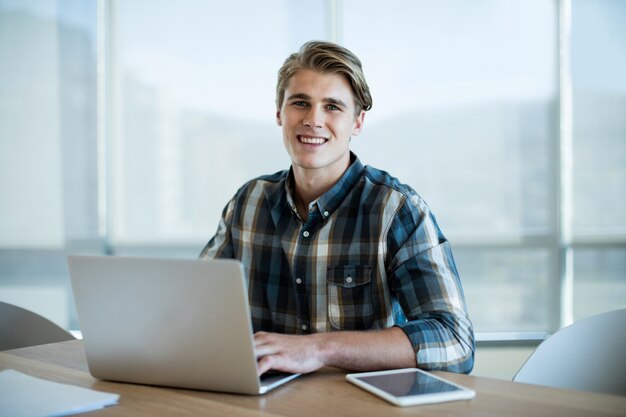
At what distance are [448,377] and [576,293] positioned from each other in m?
2.42

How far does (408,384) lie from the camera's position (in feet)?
4.08

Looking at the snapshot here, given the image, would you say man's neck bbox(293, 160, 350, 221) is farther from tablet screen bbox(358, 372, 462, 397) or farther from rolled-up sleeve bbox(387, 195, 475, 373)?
tablet screen bbox(358, 372, 462, 397)

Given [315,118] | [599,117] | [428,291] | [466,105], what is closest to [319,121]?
[315,118]

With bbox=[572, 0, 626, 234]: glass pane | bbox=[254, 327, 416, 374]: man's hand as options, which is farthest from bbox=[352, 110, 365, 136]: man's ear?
bbox=[572, 0, 626, 234]: glass pane

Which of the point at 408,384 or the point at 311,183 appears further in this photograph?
the point at 311,183

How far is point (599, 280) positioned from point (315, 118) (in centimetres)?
224

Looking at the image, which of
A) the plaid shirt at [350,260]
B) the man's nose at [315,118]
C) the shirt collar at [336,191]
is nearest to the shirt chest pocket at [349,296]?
the plaid shirt at [350,260]

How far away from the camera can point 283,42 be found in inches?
140

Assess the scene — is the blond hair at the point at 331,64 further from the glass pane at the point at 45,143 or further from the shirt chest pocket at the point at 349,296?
the glass pane at the point at 45,143

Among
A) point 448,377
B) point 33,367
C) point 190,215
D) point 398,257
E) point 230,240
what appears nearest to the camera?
point 448,377

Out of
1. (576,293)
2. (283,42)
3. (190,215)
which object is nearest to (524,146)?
(576,293)

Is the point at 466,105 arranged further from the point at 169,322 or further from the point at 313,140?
the point at 169,322

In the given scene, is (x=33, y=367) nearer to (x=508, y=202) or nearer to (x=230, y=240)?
(x=230, y=240)

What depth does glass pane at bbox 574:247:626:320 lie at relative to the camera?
3.45m
